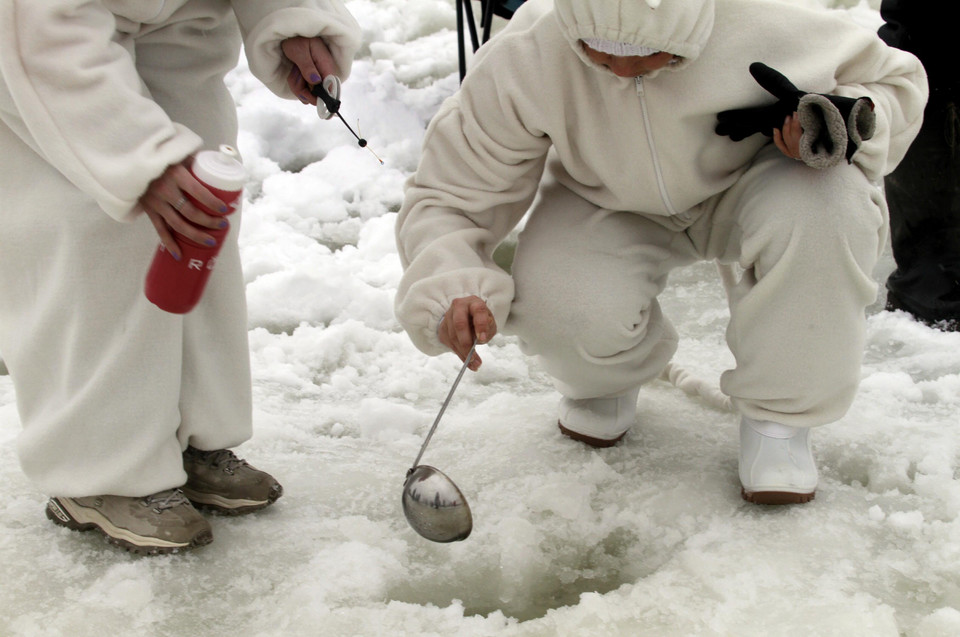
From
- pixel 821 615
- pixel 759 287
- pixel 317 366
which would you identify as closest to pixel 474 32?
pixel 317 366

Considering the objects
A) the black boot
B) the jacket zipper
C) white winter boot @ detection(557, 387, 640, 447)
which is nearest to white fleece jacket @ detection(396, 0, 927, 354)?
the jacket zipper

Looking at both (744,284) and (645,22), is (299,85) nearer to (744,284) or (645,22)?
(645,22)

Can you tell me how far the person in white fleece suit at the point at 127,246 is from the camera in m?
1.33

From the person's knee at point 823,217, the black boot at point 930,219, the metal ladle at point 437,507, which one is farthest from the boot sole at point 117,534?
the black boot at point 930,219

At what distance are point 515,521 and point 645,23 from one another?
87cm

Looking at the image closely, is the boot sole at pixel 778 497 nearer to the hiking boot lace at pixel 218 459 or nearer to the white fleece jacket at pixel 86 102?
the hiking boot lace at pixel 218 459

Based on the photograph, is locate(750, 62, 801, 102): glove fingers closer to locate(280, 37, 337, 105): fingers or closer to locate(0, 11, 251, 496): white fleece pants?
locate(280, 37, 337, 105): fingers

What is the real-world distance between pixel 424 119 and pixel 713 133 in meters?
2.63

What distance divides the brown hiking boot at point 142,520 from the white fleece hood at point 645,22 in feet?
3.37

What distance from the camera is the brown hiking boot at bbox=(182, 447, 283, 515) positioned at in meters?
1.80

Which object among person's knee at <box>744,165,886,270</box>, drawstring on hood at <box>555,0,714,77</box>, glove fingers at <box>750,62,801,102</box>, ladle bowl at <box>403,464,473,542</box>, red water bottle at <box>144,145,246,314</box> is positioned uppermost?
→ drawstring on hood at <box>555,0,714,77</box>

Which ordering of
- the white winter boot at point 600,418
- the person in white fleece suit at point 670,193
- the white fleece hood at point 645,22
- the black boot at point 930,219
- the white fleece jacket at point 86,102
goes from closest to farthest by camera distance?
1. the white fleece jacket at point 86,102
2. the white fleece hood at point 645,22
3. the person in white fleece suit at point 670,193
4. the white winter boot at point 600,418
5. the black boot at point 930,219

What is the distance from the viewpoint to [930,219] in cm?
258

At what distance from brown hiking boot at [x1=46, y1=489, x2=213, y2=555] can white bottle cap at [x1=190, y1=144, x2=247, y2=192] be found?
25.1 inches
